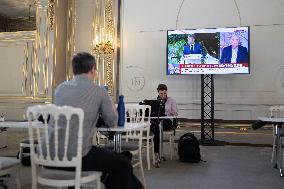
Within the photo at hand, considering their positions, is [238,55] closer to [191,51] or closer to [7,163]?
[191,51]

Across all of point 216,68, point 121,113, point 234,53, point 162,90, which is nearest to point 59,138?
point 121,113

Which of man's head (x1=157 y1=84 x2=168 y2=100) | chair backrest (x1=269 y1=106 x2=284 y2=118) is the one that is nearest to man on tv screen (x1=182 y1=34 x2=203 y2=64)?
man's head (x1=157 y1=84 x2=168 y2=100)

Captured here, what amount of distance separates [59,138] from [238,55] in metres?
4.67

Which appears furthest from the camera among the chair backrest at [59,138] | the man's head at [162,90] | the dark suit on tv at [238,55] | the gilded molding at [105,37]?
the gilded molding at [105,37]

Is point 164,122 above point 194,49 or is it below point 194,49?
below

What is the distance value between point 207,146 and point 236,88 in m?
1.33

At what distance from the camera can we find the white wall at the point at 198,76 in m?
6.22

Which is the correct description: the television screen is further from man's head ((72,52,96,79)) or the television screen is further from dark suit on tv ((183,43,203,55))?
man's head ((72,52,96,79))

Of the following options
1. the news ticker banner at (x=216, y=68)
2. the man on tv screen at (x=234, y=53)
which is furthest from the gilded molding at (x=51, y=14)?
the man on tv screen at (x=234, y=53)

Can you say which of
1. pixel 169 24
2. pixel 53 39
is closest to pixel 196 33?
pixel 169 24

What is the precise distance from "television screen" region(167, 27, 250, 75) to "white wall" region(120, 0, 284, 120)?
17.4 inches

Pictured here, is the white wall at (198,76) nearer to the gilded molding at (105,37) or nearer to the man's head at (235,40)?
the gilded molding at (105,37)

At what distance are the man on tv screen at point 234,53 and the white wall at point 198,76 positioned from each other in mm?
438

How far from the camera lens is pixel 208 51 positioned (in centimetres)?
610
